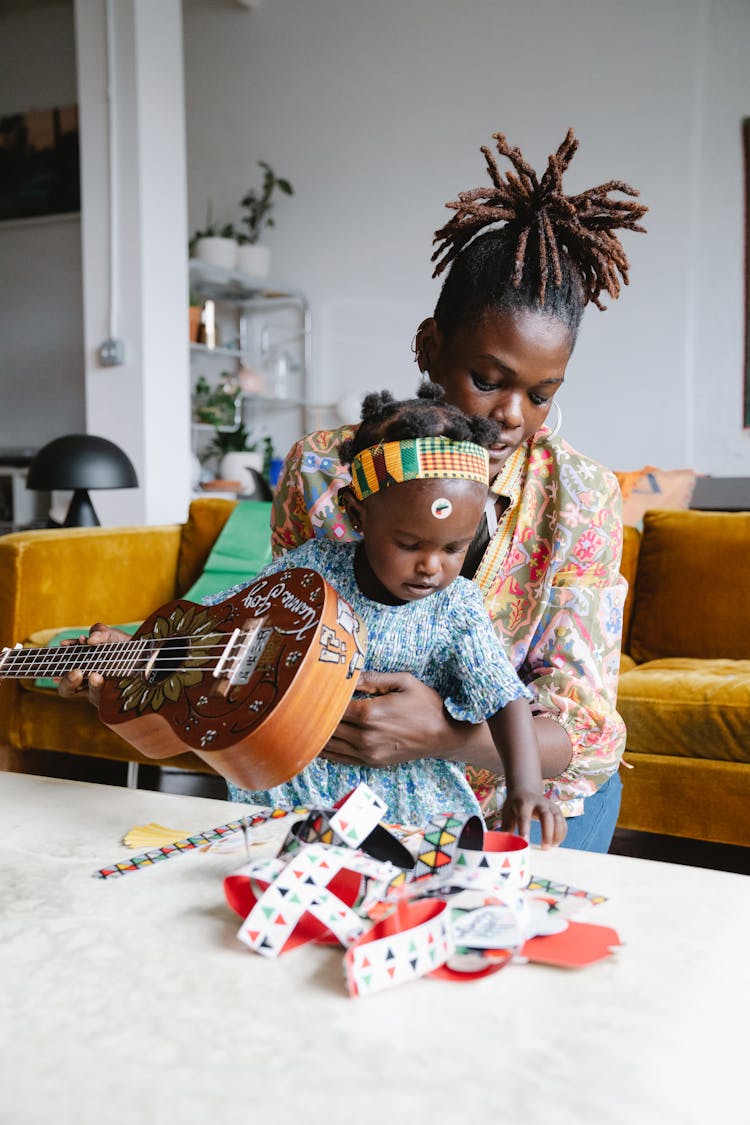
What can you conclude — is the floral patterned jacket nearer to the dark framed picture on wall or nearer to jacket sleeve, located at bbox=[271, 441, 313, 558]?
jacket sleeve, located at bbox=[271, 441, 313, 558]

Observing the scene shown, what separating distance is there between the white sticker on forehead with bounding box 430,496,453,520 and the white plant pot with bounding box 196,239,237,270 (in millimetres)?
4784

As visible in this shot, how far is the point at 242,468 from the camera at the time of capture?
550 centimetres

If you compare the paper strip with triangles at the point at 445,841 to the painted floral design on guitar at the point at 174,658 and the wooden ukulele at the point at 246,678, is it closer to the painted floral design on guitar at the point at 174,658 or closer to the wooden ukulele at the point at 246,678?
the wooden ukulele at the point at 246,678

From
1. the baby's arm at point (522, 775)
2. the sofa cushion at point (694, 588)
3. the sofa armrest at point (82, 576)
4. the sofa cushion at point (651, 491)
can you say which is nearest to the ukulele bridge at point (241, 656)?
the baby's arm at point (522, 775)

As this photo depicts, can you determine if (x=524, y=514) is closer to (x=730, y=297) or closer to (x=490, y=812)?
(x=490, y=812)

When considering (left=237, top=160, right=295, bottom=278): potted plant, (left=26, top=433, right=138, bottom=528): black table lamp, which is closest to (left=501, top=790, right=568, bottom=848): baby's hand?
(left=26, top=433, right=138, bottom=528): black table lamp

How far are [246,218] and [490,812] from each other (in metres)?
5.66

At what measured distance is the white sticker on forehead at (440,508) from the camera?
3.43ft

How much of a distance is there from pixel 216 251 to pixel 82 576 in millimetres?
3103

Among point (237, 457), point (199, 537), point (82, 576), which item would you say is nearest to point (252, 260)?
point (237, 457)

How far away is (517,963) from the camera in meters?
0.72

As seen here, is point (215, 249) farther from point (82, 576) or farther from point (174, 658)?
point (174, 658)

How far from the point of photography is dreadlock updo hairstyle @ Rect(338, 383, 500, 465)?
42.2 inches

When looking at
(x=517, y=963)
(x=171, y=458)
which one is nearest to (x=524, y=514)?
(x=517, y=963)
